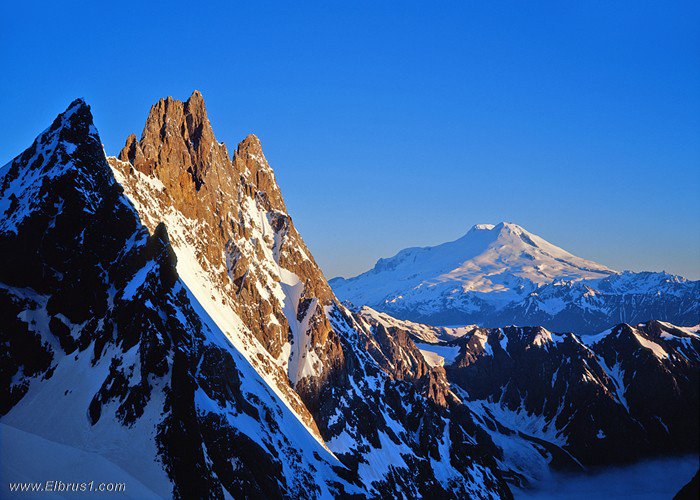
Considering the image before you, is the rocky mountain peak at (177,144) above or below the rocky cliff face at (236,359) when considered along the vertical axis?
above

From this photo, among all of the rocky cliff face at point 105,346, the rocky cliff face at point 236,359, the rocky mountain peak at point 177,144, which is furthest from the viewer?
the rocky mountain peak at point 177,144

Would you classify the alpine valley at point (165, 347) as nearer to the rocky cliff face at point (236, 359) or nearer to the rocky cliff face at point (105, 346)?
the rocky cliff face at point (105, 346)

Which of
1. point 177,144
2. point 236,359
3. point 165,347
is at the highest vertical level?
point 177,144

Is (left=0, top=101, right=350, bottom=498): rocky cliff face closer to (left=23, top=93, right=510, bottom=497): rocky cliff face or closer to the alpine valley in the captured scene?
the alpine valley

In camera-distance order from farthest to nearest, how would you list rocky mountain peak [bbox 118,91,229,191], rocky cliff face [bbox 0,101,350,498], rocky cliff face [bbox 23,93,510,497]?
rocky mountain peak [bbox 118,91,229,191]
rocky cliff face [bbox 23,93,510,497]
rocky cliff face [bbox 0,101,350,498]

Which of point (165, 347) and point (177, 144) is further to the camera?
point (177, 144)

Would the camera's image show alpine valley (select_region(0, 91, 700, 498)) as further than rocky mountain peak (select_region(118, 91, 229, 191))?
No

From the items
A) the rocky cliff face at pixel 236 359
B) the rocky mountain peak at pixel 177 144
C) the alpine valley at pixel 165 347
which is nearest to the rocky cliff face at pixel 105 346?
the alpine valley at pixel 165 347

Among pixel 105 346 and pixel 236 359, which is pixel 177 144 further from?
pixel 105 346

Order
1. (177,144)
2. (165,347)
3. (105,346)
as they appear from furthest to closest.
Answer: (177,144) → (105,346) → (165,347)

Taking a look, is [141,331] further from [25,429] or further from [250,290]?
[250,290]

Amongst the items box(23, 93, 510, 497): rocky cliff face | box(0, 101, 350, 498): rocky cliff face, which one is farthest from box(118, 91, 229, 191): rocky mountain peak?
box(0, 101, 350, 498): rocky cliff face

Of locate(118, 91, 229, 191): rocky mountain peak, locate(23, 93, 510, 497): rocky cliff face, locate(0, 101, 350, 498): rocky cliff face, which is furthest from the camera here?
locate(118, 91, 229, 191): rocky mountain peak

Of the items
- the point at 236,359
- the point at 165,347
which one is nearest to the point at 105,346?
the point at 165,347
